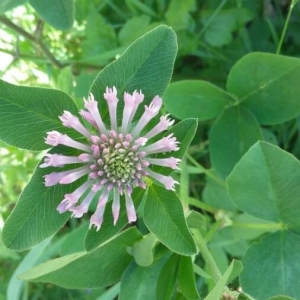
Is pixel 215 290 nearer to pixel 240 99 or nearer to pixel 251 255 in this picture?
pixel 251 255

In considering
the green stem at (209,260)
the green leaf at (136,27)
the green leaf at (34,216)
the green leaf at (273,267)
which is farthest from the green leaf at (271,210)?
the green leaf at (136,27)

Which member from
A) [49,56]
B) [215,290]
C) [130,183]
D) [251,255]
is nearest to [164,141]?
[130,183]

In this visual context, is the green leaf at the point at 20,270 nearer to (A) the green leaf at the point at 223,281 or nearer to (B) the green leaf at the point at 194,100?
(B) the green leaf at the point at 194,100

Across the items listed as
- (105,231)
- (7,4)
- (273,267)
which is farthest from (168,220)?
(7,4)

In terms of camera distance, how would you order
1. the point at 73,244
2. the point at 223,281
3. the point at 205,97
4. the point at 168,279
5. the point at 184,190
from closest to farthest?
1. the point at 223,281
2. the point at 168,279
3. the point at 184,190
4. the point at 205,97
5. the point at 73,244

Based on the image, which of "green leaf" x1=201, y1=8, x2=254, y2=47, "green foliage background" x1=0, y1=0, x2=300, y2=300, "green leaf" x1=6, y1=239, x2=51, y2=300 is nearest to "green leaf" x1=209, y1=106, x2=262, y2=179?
"green foliage background" x1=0, y1=0, x2=300, y2=300

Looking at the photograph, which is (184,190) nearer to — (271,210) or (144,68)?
(271,210)
